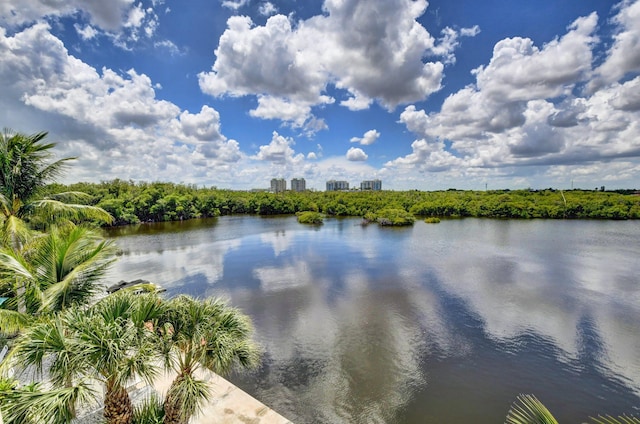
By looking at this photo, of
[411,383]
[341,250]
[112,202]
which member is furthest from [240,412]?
[112,202]

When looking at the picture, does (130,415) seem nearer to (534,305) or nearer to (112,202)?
(534,305)

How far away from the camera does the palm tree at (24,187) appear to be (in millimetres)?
8086

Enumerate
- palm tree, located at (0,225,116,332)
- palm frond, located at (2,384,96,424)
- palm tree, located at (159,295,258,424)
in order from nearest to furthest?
1. palm frond, located at (2,384,96,424)
2. palm tree, located at (159,295,258,424)
3. palm tree, located at (0,225,116,332)

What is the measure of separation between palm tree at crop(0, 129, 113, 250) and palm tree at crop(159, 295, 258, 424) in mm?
5595

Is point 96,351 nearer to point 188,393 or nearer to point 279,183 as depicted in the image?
point 188,393

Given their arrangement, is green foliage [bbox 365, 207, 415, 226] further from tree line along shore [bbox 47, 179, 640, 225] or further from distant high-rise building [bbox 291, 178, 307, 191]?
distant high-rise building [bbox 291, 178, 307, 191]

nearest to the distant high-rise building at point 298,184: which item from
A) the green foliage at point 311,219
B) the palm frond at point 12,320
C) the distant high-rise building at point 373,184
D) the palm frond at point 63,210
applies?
the distant high-rise building at point 373,184

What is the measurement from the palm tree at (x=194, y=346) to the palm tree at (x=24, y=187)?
5.60 m

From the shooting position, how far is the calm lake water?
10000mm

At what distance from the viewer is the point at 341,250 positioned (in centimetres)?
3206

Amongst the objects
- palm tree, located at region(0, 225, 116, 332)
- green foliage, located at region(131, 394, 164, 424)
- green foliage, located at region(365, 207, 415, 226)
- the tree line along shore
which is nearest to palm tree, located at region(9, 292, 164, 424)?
green foliage, located at region(131, 394, 164, 424)

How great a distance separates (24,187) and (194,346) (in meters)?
7.61

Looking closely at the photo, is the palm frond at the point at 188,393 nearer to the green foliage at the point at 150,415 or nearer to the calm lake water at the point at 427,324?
the green foliage at the point at 150,415

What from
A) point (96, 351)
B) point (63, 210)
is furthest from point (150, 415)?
point (63, 210)
